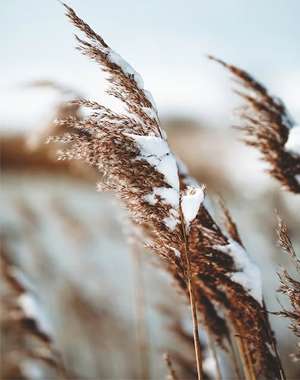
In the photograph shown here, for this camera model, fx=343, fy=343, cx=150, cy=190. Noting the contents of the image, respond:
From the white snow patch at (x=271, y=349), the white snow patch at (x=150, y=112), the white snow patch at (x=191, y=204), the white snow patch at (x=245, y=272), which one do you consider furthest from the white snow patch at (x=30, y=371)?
the white snow patch at (x=150, y=112)

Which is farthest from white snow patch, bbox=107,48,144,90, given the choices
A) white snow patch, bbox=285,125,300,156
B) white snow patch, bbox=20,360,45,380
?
white snow patch, bbox=20,360,45,380

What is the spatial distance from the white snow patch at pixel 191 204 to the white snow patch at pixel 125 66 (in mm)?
491

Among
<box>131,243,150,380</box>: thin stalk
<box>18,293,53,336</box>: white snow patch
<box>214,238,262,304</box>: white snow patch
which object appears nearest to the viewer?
<box>214,238,262,304</box>: white snow patch

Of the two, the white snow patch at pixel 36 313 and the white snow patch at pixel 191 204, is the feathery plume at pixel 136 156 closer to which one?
the white snow patch at pixel 191 204

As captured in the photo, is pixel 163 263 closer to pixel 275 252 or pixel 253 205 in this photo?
pixel 275 252

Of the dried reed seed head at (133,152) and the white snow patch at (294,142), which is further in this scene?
the white snow patch at (294,142)

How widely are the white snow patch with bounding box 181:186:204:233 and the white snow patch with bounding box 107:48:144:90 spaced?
49 cm

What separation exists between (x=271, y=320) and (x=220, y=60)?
153cm

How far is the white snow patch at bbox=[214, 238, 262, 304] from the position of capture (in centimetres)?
166

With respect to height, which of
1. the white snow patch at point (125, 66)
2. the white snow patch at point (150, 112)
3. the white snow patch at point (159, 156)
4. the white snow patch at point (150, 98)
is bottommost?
the white snow patch at point (159, 156)

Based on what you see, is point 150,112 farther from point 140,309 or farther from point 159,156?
point 140,309

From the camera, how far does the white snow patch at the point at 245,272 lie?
1661 mm

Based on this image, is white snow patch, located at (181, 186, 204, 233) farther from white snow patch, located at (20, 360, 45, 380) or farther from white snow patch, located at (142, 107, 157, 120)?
white snow patch, located at (20, 360, 45, 380)

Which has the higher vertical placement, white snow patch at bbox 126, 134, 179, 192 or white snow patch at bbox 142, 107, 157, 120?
white snow patch at bbox 142, 107, 157, 120
